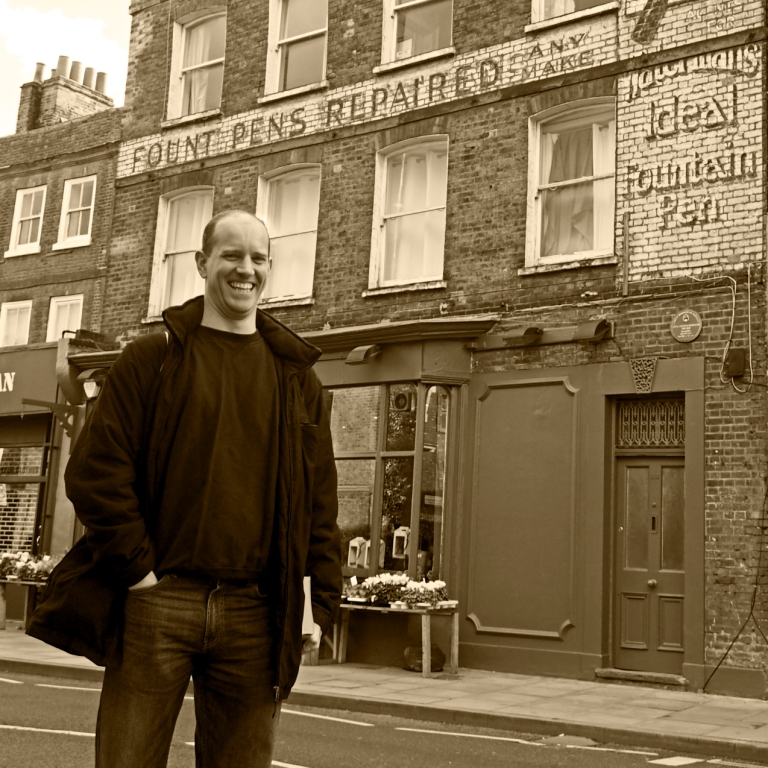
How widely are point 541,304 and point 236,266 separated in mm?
10251

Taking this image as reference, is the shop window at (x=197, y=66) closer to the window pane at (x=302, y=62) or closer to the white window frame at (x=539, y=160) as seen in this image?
the window pane at (x=302, y=62)

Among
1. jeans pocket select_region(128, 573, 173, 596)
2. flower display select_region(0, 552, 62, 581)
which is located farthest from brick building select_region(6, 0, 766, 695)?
jeans pocket select_region(128, 573, 173, 596)

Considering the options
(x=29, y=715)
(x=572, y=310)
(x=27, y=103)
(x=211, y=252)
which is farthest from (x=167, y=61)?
(x=211, y=252)

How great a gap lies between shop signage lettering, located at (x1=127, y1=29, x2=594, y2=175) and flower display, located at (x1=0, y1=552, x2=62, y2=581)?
639cm

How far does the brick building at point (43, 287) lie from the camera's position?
712 inches

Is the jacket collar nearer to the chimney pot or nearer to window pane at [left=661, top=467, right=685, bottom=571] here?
window pane at [left=661, top=467, right=685, bottom=571]

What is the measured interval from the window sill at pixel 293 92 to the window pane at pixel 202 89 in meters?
1.14

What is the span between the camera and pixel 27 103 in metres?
22.0

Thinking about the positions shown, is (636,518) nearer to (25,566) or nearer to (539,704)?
(539,704)

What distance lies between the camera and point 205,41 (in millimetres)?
17531

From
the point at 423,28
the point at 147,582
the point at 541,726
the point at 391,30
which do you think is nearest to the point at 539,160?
the point at 423,28

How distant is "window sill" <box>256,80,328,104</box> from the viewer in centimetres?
1551

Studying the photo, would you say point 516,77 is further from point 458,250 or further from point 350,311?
point 350,311

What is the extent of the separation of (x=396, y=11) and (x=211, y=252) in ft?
43.3
